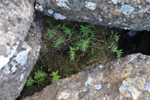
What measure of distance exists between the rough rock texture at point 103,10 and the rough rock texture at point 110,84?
50cm

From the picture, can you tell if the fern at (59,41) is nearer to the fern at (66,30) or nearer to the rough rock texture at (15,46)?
the fern at (66,30)

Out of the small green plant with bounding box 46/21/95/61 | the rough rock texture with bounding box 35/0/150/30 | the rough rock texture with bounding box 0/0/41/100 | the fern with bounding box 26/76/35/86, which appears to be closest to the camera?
the rough rock texture with bounding box 0/0/41/100

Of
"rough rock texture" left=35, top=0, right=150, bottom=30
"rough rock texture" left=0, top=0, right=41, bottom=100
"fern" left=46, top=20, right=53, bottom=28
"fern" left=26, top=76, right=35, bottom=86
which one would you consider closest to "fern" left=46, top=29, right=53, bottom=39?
"fern" left=46, top=20, right=53, bottom=28

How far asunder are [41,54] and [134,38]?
2.24m

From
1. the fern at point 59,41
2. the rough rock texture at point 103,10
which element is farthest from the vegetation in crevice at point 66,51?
the rough rock texture at point 103,10

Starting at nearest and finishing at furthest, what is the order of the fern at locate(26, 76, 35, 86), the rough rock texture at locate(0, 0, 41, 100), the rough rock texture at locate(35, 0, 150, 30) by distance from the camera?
the rough rock texture at locate(0, 0, 41, 100) < the rough rock texture at locate(35, 0, 150, 30) < the fern at locate(26, 76, 35, 86)

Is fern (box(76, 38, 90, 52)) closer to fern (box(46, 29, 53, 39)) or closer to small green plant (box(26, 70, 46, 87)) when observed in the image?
fern (box(46, 29, 53, 39))

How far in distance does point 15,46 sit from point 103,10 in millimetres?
1164

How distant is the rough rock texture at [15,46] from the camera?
1699mm

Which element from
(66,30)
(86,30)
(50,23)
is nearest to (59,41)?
(66,30)

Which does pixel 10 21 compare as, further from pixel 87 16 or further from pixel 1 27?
pixel 87 16

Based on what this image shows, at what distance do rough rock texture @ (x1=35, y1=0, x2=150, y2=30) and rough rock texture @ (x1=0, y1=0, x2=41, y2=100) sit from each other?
0.31 meters

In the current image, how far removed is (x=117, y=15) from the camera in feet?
7.36

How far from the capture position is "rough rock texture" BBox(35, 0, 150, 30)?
2100mm
